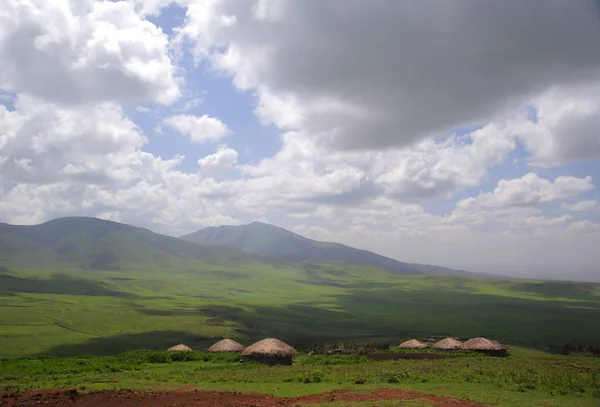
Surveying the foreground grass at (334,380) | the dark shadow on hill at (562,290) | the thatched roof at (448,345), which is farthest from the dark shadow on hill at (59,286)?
the dark shadow on hill at (562,290)

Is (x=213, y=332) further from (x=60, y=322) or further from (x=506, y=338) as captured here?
(x=506, y=338)

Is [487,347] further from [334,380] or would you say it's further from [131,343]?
[131,343]

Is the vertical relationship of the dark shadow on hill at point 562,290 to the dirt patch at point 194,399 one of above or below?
below

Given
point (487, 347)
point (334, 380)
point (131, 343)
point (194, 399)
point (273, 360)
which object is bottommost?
point (131, 343)

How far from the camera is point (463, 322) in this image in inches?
4119

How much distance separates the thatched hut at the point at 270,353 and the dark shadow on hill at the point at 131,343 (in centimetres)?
2593

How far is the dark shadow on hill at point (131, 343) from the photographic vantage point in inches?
2338

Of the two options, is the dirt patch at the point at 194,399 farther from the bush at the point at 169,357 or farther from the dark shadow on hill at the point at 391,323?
the dark shadow on hill at the point at 391,323

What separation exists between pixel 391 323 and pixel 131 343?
203 ft

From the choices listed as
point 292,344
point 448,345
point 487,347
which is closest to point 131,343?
A: point 292,344

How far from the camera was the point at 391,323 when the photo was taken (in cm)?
10550

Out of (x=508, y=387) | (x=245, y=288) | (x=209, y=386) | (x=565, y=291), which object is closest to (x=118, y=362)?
(x=209, y=386)

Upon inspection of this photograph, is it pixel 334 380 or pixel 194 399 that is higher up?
pixel 194 399

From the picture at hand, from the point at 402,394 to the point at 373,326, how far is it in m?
80.9
